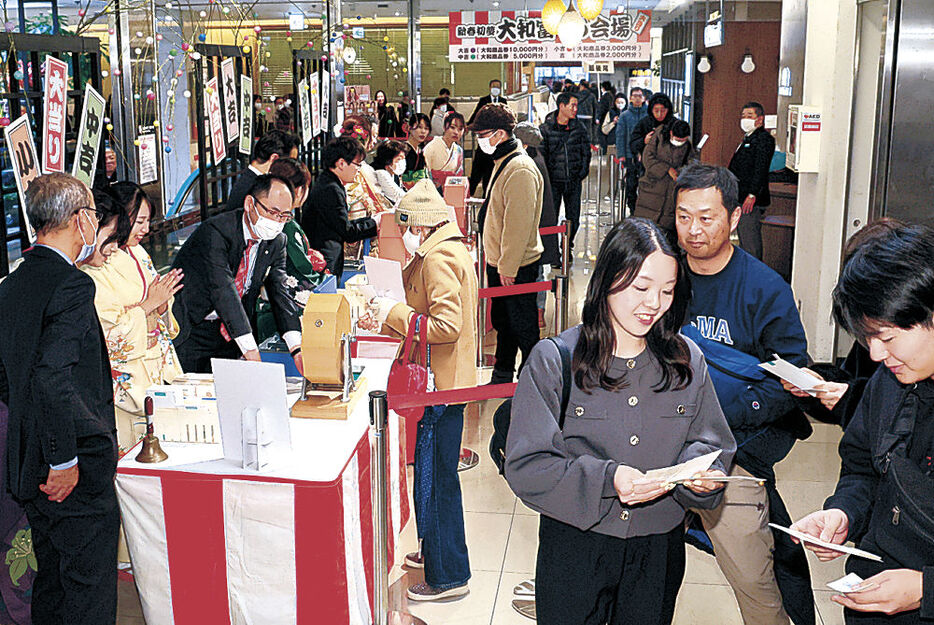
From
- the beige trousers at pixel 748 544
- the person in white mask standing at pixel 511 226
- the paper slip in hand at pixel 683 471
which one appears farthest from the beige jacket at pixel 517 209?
the paper slip in hand at pixel 683 471

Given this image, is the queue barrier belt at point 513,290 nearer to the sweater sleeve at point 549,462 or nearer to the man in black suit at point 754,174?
the sweater sleeve at point 549,462

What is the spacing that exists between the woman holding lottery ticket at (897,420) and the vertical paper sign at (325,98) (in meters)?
8.38

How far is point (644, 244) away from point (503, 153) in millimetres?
3796

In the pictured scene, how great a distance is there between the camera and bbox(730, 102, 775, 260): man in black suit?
8578mm

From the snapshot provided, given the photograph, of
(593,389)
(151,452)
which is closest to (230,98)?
(151,452)

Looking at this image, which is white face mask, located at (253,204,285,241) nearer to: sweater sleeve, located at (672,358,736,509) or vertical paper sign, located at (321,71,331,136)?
sweater sleeve, located at (672,358,736,509)

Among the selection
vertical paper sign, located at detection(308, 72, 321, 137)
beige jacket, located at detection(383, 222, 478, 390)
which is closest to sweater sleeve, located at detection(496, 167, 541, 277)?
beige jacket, located at detection(383, 222, 478, 390)

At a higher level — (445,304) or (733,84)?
(733,84)

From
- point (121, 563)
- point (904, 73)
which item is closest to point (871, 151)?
point (904, 73)

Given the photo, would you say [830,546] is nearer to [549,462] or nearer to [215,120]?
[549,462]

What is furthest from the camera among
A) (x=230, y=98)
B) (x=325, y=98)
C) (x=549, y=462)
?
(x=325, y=98)

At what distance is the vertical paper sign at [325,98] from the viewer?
9.71 m

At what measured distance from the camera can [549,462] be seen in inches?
83.4

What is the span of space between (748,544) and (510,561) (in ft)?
4.47
